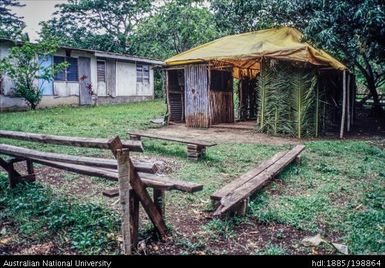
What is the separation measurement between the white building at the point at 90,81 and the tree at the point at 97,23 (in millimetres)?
6708

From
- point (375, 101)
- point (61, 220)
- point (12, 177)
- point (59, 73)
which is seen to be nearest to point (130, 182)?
point (61, 220)

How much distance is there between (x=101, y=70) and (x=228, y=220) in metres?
20.0

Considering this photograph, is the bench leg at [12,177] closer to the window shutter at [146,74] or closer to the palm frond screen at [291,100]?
the palm frond screen at [291,100]

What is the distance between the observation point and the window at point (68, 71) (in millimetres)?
19219

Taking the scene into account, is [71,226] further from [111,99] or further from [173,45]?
[173,45]

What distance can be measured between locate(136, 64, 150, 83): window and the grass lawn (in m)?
19.3

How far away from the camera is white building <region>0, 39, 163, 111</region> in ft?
56.9

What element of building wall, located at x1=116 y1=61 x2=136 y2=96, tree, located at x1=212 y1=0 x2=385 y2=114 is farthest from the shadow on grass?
building wall, located at x1=116 y1=61 x2=136 y2=96

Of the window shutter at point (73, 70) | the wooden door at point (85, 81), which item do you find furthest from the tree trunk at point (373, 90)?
the window shutter at point (73, 70)

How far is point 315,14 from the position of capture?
10188 mm

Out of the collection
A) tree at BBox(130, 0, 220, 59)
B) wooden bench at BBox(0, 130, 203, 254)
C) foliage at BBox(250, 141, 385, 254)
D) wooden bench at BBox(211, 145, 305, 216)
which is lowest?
foliage at BBox(250, 141, 385, 254)

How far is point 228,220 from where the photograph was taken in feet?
13.7

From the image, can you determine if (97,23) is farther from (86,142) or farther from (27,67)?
(86,142)

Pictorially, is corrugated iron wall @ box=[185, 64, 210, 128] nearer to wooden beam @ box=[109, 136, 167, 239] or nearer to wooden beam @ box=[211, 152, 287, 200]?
wooden beam @ box=[211, 152, 287, 200]
